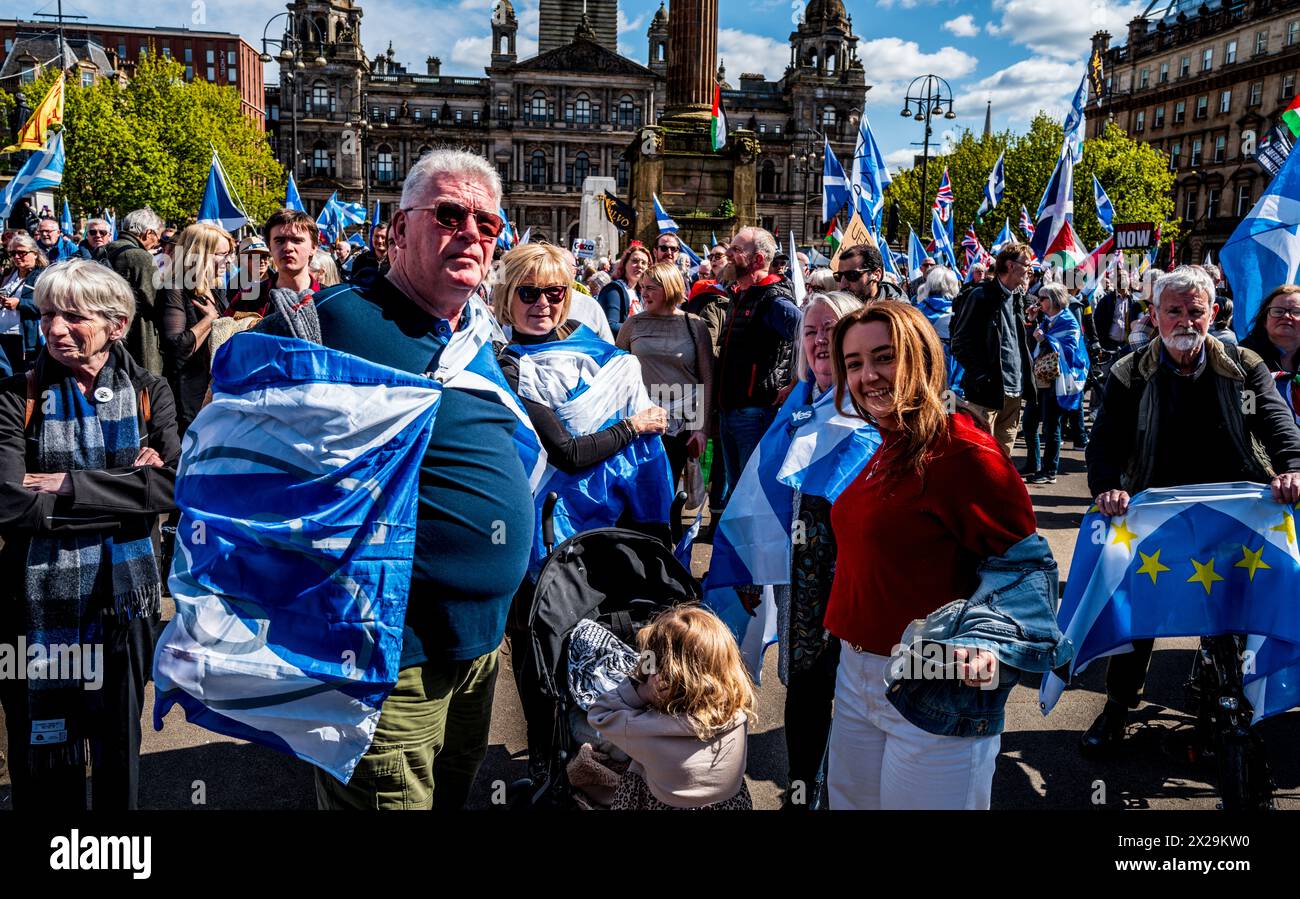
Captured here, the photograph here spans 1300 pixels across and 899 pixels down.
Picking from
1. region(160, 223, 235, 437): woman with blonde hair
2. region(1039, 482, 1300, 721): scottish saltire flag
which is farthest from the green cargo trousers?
region(160, 223, 235, 437): woman with blonde hair

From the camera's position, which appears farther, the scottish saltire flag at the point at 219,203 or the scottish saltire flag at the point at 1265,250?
the scottish saltire flag at the point at 219,203

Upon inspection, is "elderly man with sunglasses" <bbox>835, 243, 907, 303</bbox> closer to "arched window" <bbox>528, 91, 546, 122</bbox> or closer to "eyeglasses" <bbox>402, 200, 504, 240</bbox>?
"eyeglasses" <bbox>402, 200, 504, 240</bbox>

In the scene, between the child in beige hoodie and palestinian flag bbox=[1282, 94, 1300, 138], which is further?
palestinian flag bbox=[1282, 94, 1300, 138]

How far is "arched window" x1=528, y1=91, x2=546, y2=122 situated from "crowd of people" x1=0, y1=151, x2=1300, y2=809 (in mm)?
88460

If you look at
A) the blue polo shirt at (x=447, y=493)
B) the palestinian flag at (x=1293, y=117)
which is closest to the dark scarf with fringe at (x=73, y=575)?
the blue polo shirt at (x=447, y=493)

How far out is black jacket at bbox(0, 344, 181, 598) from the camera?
9.98ft

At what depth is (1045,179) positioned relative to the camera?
169ft

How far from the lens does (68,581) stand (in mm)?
3188

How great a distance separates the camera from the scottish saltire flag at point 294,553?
2229 millimetres

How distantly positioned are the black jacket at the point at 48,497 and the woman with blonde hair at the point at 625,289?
5772 millimetres

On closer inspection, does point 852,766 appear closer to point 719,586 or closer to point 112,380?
point 719,586

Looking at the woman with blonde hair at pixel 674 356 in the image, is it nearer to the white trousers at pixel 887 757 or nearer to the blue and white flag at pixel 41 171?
the white trousers at pixel 887 757

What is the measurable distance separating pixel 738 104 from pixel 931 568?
94.0m
